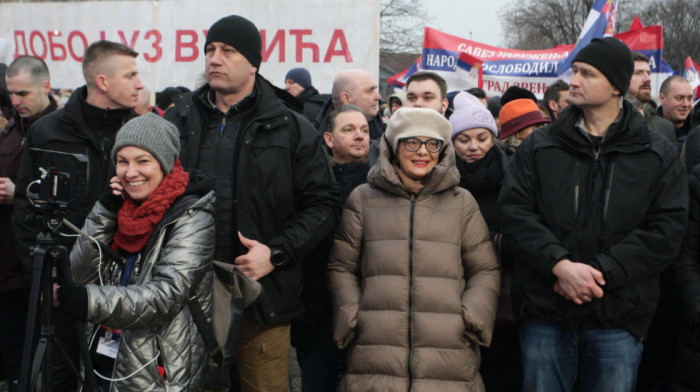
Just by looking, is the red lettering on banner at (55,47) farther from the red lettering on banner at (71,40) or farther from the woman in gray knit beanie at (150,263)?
the woman in gray knit beanie at (150,263)

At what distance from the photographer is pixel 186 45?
7.04 meters

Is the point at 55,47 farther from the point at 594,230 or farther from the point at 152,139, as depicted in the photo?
the point at 594,230

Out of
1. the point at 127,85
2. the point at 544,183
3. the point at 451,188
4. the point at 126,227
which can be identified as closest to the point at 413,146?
the point at 451,188

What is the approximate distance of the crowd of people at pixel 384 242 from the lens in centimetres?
284

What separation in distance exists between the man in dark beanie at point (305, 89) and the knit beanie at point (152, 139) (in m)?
3.53

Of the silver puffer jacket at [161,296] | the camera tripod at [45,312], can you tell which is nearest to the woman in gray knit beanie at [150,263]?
the silver puffer jacket at [161,296]

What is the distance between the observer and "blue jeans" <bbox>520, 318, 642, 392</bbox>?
3088 mm

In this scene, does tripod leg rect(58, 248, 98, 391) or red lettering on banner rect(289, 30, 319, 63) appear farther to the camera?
red lettering on banner rect(289, 30, 319, 63)

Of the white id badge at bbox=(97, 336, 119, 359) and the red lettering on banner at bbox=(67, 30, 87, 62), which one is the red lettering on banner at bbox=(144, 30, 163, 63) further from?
the white id badge at bbox=(97, 336, 119, 359)

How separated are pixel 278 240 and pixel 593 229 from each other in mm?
1419

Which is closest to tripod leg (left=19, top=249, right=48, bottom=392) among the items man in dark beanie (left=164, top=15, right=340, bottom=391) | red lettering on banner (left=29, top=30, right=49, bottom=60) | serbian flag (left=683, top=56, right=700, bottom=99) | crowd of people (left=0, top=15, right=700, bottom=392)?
crowd of people (left=0, top=15, right=700, bottom=392)

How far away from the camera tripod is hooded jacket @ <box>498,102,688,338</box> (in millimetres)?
1909

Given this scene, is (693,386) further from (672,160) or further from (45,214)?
(45,214)

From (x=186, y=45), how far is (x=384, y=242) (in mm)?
4553
